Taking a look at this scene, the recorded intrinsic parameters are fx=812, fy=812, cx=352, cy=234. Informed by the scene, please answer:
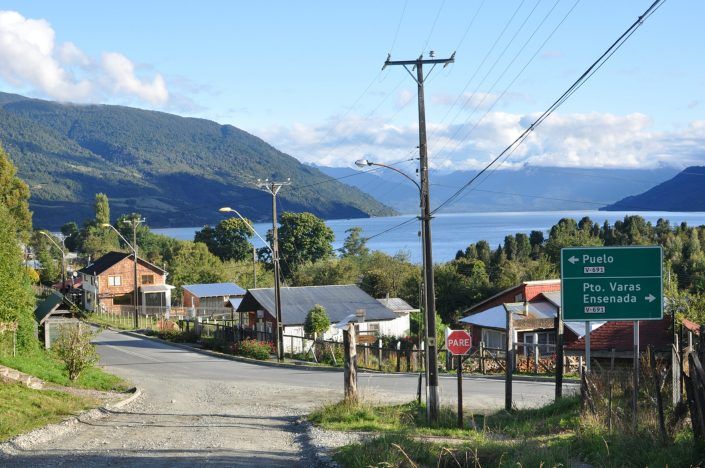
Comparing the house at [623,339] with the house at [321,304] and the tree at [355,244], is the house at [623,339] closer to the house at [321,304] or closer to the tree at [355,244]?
the house at [321,304]

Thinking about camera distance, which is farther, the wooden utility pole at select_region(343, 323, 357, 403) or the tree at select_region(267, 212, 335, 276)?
the tree at select_region(267, 212, 335, 276)

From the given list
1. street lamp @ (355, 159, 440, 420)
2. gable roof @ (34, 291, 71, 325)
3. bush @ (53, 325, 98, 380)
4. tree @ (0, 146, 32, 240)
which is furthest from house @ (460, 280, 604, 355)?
tree @ (0, 146, 32, 240)

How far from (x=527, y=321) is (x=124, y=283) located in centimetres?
5587

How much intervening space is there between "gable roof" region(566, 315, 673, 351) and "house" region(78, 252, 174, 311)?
5417cm

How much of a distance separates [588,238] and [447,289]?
882 inches

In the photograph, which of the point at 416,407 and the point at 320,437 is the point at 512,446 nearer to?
the point at 320,437

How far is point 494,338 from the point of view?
40594mm

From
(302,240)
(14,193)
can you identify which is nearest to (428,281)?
(14,193)

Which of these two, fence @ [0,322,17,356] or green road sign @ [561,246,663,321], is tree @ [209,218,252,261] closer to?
fence @ [0,322,17,356]

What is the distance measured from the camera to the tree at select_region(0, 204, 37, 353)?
2736 centimetres

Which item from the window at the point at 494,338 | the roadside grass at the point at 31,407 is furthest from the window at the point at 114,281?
the roadside grass at the point at 31,407

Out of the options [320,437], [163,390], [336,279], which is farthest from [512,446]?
[336,279]

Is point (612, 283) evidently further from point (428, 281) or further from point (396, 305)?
point (396, 305)

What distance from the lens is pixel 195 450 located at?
1508 cm
